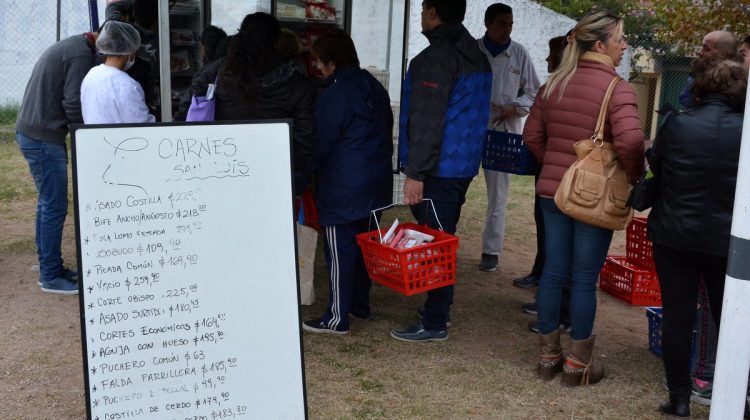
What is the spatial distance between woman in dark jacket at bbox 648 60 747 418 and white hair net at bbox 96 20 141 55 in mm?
2914

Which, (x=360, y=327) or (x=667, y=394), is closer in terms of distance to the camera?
(x=667, y=394)

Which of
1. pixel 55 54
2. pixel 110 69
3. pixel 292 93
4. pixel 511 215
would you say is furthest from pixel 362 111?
pixel 511 215

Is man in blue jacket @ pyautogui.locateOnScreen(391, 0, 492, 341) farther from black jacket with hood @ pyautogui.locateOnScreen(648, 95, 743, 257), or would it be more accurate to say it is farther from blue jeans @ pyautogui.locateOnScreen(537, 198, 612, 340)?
black jacket with hood @ pyautogui.locateOnScreen(648, 95, 743, 257)

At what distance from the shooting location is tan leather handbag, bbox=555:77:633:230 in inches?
153

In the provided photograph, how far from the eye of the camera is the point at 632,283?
5.83 meters

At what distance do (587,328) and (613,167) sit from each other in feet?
2.86

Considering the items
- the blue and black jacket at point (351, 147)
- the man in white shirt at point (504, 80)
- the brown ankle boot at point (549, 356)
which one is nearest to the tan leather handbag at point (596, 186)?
the brown ankle boot at point (549, 356)

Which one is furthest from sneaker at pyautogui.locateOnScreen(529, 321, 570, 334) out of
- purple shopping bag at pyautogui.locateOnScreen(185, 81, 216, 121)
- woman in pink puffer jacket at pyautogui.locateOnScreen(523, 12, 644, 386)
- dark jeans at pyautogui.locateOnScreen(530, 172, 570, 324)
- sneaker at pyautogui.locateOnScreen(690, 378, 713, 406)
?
purple shopping bag at pyautogui.locateOnScreen(185, 81, 216, 121)

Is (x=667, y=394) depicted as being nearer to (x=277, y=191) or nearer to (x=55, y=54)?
(x=277, y=191)

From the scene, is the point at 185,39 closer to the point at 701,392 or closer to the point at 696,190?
the point at 696,190

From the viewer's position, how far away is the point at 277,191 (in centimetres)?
310

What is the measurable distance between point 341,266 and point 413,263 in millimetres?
735

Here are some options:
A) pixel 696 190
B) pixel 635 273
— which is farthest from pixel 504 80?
pixel 696 190

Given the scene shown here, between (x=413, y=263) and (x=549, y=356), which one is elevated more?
(x=413, y=263)
